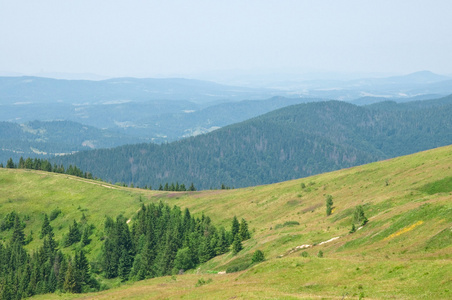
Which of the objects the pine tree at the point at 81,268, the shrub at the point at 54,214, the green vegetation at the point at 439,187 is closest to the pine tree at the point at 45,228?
the shrub at the point at 54,214

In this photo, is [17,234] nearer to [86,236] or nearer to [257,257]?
[86,236]

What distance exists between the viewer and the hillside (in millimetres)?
37969

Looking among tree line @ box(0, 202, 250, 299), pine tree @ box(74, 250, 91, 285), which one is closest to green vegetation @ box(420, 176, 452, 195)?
tree line @ box(0, 202, 250, 299)

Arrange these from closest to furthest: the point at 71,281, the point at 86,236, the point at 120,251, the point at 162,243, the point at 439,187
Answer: the point at 439,187 → the point at 71,281 → the point at 162,243 → the point at 120,251 → the point at 86,236

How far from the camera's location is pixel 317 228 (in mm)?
72125

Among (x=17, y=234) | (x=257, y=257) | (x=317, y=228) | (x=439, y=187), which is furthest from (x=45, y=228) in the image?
(x=439, y=187)

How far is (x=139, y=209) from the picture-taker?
418ft

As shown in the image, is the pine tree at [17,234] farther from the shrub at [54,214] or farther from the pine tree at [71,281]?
the pine tree at [71,281]

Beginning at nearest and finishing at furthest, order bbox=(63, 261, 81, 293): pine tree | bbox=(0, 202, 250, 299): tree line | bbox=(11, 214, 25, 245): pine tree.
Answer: bbox=(63, 261, 81, 293): pine tree < bbox=(0, 202, 250, 299): tree line < bbox=(11, 214, 25, 245): pine tree

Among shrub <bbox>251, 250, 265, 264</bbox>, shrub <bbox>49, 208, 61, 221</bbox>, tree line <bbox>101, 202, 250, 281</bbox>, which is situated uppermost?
shrub <bbox>251, 250, 265, 264</bbox>

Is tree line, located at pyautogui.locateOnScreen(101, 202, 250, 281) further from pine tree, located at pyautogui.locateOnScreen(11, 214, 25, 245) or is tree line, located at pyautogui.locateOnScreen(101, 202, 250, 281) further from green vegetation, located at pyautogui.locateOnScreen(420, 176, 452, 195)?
green vegetation, located at pyautogui.locateOnScreen(420, 176, 452, 195)

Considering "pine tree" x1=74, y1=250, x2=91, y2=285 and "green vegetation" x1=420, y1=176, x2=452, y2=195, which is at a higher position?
"green vegetation" x1=420, y1=176, x2=452, y2=195

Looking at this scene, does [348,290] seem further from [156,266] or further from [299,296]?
[156,266]

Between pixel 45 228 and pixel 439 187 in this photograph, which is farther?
pixel 45 228
